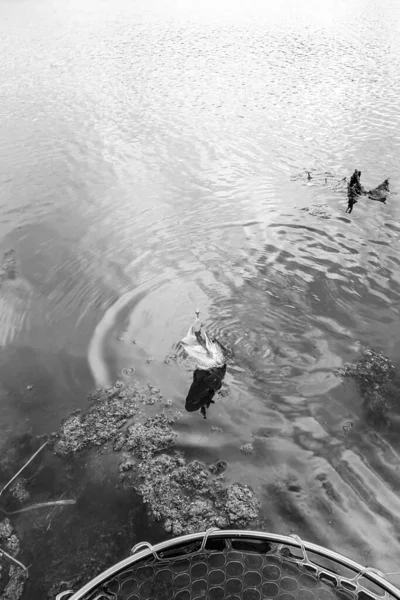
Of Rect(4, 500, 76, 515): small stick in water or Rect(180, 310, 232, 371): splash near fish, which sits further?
Rect(180, 310, 232, 371): splash near fish

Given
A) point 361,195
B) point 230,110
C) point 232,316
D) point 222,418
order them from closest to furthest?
point 222,418 < point 232,316 < point 361,195 < point 230,110

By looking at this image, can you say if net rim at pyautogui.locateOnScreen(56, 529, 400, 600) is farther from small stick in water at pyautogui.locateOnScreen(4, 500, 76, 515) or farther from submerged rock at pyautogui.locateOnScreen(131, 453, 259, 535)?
small stick in water at pyautogui.locateOnScreen(4, 500, 76, 515)

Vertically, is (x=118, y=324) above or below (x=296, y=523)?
above

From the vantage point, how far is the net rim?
3.27 m

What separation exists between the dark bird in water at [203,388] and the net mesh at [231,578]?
1.91 meters

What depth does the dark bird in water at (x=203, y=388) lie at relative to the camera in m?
5.54

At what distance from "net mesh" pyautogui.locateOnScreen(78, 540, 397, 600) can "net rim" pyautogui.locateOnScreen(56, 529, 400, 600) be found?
0.08 m

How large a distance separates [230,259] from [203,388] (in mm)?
3260

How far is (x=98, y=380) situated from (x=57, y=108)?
1443 cm

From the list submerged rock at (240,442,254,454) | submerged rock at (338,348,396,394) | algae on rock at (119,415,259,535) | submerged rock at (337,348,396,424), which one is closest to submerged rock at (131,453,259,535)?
algae on rock at (119,415,259,535)

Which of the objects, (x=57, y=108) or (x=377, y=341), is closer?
(x=377, y=341)

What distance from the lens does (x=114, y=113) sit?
643 inches

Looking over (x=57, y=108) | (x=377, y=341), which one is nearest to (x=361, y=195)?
(x=377, y=341)

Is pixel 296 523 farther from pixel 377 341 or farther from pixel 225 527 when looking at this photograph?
pixel 377 341
